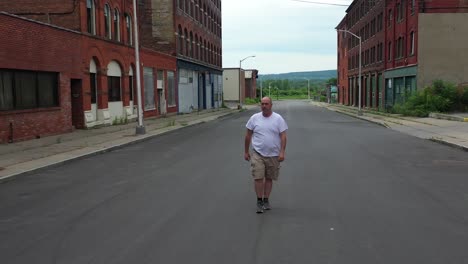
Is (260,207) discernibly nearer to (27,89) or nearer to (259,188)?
(259,188)

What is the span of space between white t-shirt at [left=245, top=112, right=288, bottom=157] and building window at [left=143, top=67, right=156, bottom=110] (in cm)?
2912

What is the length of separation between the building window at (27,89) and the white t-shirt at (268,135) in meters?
13.4

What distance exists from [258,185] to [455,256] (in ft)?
9.68

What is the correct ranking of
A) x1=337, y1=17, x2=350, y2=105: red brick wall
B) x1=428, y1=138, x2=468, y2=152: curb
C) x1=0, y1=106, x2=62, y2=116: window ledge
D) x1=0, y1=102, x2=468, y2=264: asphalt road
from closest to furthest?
x1=0, y1=102, x2=468, y2=264: asphalt road < x1=428, y1=138, x2=468, y2=152: curb < x1=0, y1=106, x2=62, y2=116: window ledge < x1=337, y1=17, x2=350, y2=105: red brick wall

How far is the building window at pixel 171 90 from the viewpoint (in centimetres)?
4247

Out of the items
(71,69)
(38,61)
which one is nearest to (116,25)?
(71,69)

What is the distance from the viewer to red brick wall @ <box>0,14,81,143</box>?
1834 centimetres

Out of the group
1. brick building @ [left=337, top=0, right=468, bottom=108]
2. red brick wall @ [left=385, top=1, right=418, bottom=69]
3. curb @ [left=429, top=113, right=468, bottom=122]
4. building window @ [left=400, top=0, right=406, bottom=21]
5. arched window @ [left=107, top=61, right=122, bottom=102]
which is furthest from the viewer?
building window @ [left=400, top=0, right=406, bottom=21]

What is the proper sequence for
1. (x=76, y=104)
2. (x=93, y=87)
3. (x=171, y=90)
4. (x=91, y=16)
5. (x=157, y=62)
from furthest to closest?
(x=171, y=90)
(x=157, y=62)
(x=93, y=87)
(x=91, y=16)
(x=76, y=104)

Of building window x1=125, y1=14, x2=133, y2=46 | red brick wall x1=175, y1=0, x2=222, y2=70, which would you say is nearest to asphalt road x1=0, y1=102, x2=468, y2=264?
building window x1=125, y1=14, x2=133, y2=46

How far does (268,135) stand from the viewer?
297 inches

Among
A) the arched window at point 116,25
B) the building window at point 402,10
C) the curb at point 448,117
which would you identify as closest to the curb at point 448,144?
the curb at point 448,117

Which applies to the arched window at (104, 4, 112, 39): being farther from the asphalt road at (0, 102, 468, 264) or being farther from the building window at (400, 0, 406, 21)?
the building window at (400, 0, 406, 21)

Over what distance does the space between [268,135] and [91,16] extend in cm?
2186
